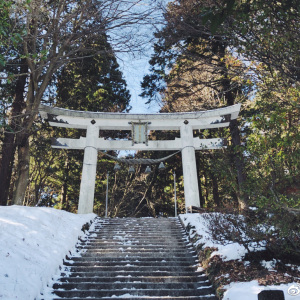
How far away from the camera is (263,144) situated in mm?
4430

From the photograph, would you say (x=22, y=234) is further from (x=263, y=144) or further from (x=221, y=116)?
(x=221, y=116)

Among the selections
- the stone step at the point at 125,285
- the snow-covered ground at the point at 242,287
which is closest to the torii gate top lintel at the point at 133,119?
the snow-covered ground at the point at 242,287

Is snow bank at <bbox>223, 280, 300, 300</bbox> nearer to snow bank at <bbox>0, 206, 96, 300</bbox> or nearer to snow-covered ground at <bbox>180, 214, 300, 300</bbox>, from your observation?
snow-covered ground at <bbox>180, 214, 300, 300</bbox>

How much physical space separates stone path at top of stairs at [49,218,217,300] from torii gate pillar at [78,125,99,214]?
106 inches

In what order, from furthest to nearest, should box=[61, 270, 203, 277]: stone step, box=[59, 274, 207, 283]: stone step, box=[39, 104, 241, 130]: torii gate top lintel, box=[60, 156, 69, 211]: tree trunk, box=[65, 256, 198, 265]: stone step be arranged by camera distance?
box=[60, 156, 69, 211]: tree trunk < box=[39, 104, 241, 130]: torii gate top lintel < box=[65, 256, 198, 265]: stone step < box=[61, 270, 203, 277]: stone step < box=[59, 274, 207, 283]: stone step

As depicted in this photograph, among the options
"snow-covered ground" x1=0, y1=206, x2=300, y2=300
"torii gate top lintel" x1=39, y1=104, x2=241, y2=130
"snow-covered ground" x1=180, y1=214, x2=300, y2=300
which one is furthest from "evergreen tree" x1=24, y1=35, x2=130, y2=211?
"snow-covered ground" x1=180, y1=214, x2=300, y2=300

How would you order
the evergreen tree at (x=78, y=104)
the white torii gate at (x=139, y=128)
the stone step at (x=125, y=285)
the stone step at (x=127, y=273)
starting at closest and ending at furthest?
the stone step at (x=125, y=285) < the stone step at (x=127, y=273) < the white torii gate at (x=139, y=128) < the evergreen tree at (x=78, y=104)

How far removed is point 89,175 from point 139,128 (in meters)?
3.15

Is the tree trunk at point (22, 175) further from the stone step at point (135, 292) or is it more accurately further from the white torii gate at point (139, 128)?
the stone step at point (135, 292)

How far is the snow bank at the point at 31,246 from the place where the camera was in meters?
4.46

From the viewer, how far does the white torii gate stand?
12164 millimetres

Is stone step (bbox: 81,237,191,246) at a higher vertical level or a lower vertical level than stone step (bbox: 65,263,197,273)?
higher

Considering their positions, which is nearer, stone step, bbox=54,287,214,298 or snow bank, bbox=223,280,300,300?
snow bank, bbox=223,280,300,300

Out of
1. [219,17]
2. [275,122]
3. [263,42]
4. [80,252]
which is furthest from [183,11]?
[80,252]
